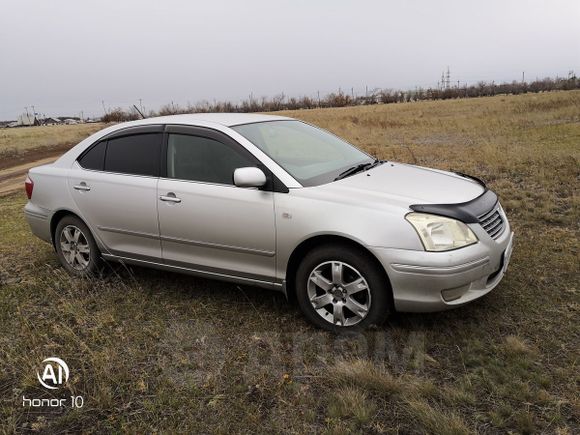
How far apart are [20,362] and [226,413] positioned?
5.21 feet

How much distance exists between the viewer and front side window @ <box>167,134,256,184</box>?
3.84 m

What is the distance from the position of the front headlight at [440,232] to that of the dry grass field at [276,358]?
2.19ft

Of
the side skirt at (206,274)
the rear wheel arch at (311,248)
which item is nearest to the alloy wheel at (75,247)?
the side skirt at (206,274)

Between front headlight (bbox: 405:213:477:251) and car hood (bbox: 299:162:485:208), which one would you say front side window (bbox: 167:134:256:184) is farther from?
front headlight (bbox: 405:213:477:251)

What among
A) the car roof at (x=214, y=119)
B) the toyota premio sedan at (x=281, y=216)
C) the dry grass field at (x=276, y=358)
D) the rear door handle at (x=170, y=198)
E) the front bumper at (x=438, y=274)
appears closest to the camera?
the dry grass field at (x=276, y=358)

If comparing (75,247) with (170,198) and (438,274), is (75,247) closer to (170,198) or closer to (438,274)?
(170,198)

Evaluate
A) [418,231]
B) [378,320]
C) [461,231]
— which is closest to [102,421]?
[378,320]

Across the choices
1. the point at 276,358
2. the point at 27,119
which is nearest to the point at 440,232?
the point at 276,358

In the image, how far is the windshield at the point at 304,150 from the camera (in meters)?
3.80

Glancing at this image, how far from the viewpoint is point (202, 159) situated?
400 cm

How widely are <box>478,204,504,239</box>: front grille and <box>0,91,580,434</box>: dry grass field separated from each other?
2.02 ft

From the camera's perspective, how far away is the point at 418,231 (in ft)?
10.4

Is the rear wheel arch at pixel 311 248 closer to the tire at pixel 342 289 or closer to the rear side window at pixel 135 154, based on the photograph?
the tire at pixel 342 289

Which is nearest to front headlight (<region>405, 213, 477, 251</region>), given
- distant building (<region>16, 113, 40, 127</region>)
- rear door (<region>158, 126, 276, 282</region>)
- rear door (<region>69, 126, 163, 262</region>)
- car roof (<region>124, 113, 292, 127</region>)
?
rear door (<region>158, 126, 276, 282</region>)
